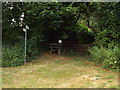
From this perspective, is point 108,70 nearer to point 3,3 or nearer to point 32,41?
point 32,41

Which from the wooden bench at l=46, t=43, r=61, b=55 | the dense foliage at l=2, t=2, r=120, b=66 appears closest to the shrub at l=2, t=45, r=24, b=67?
the dense foliage at l=2, t=2, r=120, b=66

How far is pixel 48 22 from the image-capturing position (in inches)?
320

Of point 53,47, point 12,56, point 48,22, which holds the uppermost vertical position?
point 48,22

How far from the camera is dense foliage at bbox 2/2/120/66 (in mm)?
6774

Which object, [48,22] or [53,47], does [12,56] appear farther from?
[53,47]

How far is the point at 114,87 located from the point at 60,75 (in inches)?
75.4

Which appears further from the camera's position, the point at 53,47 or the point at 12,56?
the point at 53,47

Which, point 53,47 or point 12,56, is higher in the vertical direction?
point 53,47

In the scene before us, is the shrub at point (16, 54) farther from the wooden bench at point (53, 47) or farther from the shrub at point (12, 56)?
the wooden bench at point (53, 47)

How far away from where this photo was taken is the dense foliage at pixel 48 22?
6774 mm

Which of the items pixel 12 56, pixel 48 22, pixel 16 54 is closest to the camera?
pixel 12 56

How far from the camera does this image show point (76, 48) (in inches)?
418

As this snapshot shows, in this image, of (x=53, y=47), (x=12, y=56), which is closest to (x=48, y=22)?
(x=53, y=47)

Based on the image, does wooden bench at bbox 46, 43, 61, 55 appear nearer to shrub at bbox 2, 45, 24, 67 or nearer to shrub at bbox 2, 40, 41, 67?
shrub at bbox 2, 40, 41, 67
